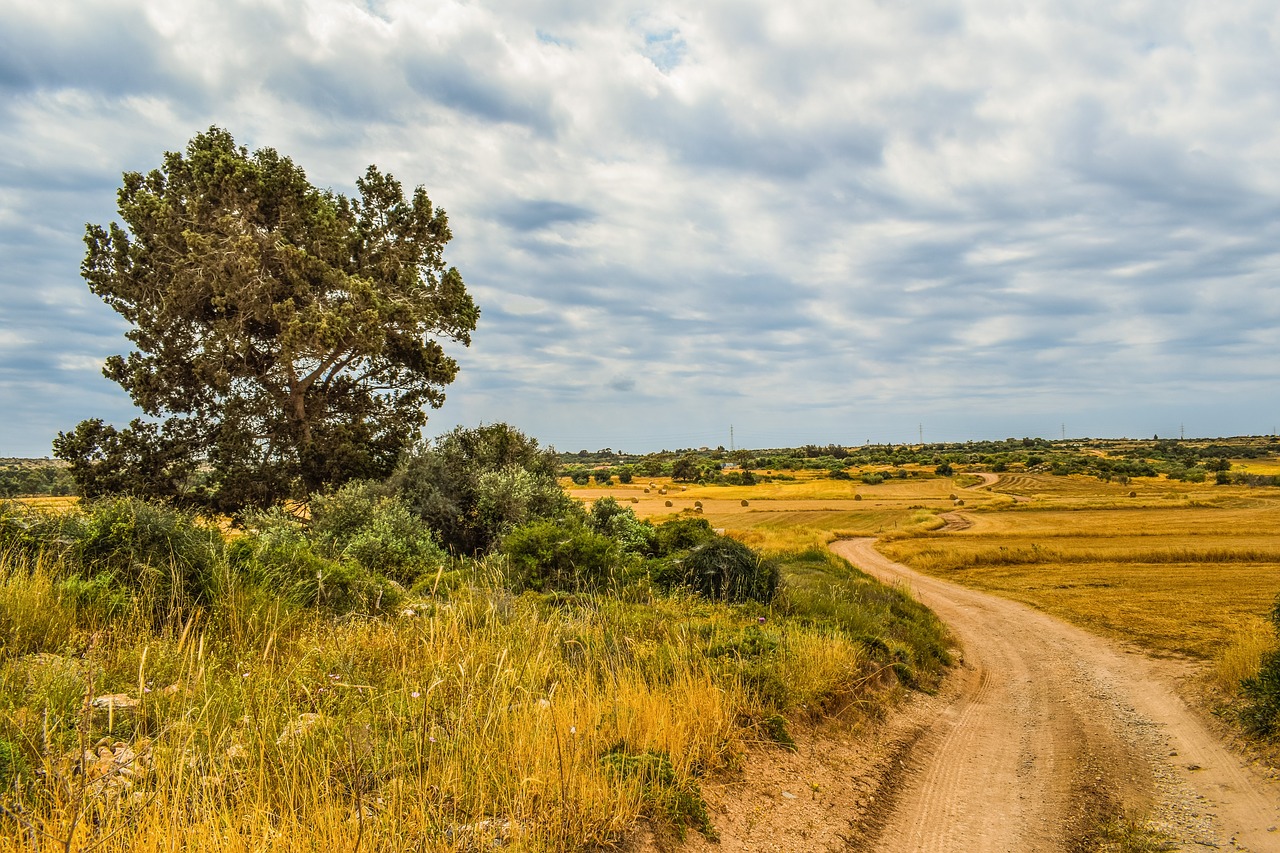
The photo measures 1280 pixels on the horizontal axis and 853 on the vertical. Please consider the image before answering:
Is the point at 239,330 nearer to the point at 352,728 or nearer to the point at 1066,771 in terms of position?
the point at 352,728

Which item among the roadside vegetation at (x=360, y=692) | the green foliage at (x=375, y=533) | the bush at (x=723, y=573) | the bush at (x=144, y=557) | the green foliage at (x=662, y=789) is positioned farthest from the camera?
the bush at (x=723, y=573)

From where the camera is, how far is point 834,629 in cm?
1145

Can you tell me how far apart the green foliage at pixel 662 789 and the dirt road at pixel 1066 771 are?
1924mm

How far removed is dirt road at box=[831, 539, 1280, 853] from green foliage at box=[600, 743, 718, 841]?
1.92 metres

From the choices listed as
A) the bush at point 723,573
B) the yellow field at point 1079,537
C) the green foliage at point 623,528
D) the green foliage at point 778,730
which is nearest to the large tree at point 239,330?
the green foliage at point 623,528

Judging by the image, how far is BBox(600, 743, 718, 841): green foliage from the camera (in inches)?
201

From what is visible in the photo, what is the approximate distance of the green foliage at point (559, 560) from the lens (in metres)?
13.8

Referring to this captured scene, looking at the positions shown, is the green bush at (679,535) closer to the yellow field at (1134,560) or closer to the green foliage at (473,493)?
the green foliage at (473,493)

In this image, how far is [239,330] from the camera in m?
18.6

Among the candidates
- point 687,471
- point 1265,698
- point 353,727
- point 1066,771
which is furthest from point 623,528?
point 687,471

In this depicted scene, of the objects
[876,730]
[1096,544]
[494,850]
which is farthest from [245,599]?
[1096,544]

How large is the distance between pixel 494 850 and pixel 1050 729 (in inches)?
385

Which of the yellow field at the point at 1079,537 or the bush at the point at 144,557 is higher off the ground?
the bush at the point at 144,557

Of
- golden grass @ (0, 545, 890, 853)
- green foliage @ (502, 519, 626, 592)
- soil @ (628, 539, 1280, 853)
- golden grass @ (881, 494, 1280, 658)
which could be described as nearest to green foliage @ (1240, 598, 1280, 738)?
soil @ (628, 539, 1280, 853)
